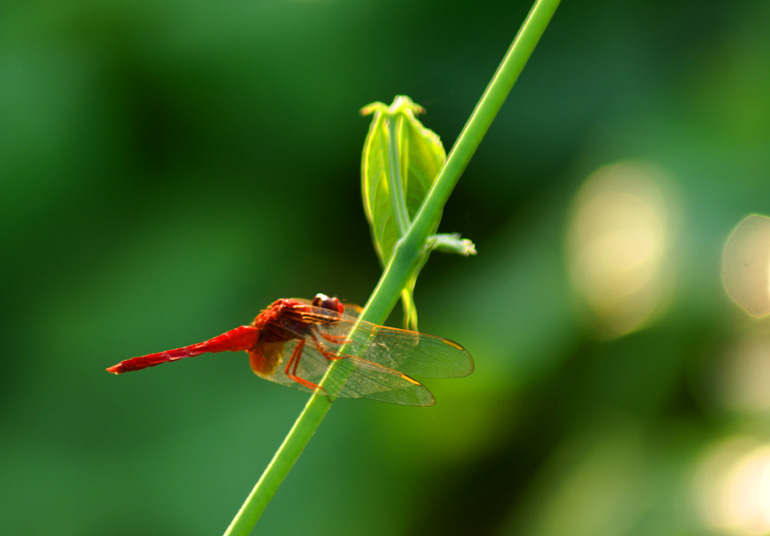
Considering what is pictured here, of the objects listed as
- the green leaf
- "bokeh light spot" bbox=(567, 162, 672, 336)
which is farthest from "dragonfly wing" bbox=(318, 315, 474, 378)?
"bokeh light spot" bbox=(567, 162, 672, 336)

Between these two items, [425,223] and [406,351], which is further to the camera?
[406,351]

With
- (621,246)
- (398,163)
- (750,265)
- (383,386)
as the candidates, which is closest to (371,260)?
(621,246)

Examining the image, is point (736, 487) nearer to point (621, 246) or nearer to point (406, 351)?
point (621, 246)

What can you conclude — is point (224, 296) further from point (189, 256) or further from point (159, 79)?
point (159, 79)

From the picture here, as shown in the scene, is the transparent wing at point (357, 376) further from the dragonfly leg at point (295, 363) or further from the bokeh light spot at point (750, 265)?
the bokeh light spot at point (750, 265)

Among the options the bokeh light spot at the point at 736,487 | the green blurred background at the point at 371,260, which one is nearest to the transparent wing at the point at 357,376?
the green blurred background at the point at 371,260

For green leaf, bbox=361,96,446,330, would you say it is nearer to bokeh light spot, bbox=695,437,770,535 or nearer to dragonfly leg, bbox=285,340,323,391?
dragonfly leg, bbox=285,340,323,391
